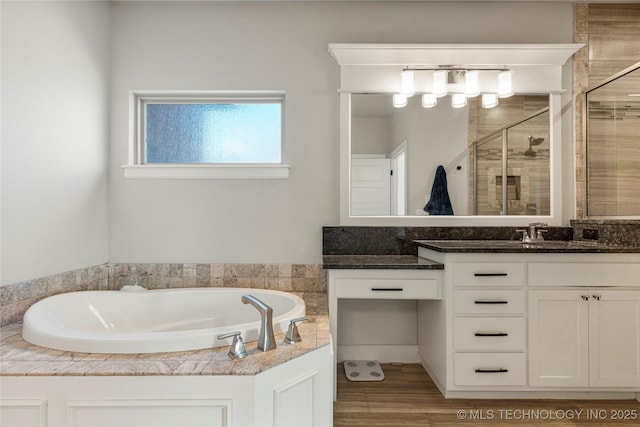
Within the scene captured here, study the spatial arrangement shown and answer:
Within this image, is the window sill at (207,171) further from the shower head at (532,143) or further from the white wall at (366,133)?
→ the shower head at (532,143)

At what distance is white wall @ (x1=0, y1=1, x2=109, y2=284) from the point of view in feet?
5.67

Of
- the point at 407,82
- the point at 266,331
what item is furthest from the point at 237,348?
the point at 407,82

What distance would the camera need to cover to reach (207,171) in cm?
250

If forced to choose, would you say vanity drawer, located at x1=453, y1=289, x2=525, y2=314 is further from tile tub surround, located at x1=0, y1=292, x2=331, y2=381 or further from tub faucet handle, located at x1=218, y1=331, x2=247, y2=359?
tub faucet handle, located at x1=218, y1=331, x2=247, y2=359

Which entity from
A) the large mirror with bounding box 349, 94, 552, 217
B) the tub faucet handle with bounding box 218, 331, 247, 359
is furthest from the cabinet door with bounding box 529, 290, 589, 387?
the tub faucet handle with bounding box 218, 331, 247, 359

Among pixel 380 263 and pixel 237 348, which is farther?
pixel 380 263

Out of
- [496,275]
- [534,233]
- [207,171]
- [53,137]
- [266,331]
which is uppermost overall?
[53,137]

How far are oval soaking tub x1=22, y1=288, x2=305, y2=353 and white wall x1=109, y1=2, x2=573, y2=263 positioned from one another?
0.37 meters

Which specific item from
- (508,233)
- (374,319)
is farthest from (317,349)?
(508,233)

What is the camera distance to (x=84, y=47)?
2254mm

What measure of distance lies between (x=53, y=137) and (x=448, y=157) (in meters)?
2.40

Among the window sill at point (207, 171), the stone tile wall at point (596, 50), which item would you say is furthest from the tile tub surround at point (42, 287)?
the stone tile wall at point (596, 50)

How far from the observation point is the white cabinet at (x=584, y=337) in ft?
6.48

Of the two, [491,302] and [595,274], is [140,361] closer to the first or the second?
[491,302]
